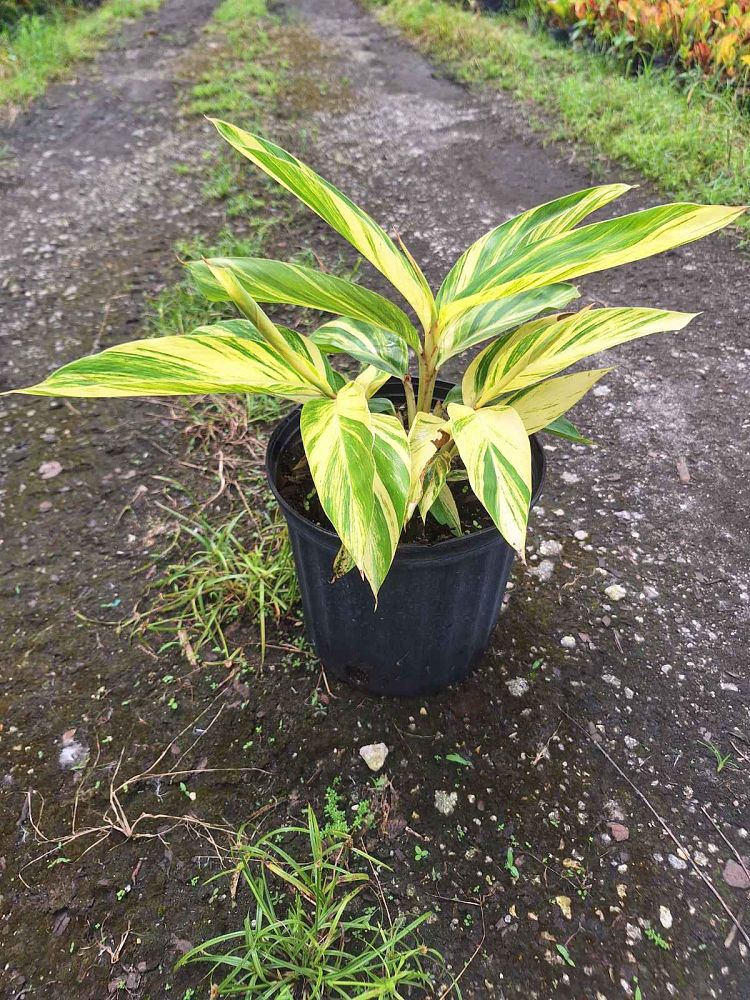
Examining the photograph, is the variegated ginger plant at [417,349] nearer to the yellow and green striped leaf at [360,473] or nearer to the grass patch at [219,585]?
the yellow and green striped leaf at [360,473]

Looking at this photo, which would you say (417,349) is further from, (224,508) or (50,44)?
(50,44)

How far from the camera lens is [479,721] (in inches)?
48.1

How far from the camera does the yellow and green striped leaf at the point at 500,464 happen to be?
0.74 m

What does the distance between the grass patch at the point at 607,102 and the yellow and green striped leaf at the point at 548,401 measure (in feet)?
6.33

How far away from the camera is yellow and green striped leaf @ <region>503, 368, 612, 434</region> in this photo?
93cm

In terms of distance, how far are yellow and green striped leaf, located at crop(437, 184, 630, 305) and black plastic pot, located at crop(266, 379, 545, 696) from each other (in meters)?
0.24

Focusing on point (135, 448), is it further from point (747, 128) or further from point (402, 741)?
point (747, 128)

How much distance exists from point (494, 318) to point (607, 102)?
2897mm

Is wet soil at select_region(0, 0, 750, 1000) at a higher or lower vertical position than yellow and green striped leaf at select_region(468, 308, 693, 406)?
lower

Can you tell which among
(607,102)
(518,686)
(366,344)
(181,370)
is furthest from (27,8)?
(518,686)

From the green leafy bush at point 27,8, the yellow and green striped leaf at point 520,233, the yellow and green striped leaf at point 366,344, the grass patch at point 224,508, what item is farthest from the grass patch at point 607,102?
the green leafy bush at point 27,8

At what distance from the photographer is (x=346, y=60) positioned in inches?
159

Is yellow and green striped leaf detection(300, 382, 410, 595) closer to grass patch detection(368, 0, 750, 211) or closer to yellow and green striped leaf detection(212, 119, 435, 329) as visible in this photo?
yellow and green striped leaf detection(212, 119, 435, 329)

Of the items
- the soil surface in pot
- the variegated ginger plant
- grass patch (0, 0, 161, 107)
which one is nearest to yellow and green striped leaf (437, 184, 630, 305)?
the variegated ginger plant
